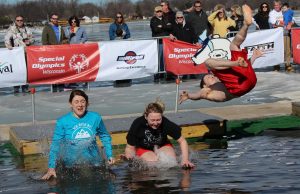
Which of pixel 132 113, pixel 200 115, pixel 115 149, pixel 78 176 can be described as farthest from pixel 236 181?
pixel 132 113

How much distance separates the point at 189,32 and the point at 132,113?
17.3 feet

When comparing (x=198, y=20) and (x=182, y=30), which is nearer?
(x=182, y=30)

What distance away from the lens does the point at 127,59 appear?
54.3ft

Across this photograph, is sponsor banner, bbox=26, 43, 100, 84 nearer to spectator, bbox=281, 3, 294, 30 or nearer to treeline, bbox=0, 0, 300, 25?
spectator, bbox=281, 3, 294, 30

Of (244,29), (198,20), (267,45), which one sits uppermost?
(198,20)

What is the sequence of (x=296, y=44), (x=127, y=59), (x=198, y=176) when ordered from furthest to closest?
(x=296, y=44), (x=127, y=59), (x=198, y=176)

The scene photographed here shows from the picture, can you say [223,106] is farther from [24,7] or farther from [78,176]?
[24,7]

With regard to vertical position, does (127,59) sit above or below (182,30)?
below

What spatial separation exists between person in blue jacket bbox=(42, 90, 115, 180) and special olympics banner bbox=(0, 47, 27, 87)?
7861 mm

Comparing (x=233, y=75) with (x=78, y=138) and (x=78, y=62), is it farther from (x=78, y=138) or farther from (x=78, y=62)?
(x=78, y=62)

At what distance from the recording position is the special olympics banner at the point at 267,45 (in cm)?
1750

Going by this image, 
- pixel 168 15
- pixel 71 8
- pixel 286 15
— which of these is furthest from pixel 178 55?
pixel 71 8

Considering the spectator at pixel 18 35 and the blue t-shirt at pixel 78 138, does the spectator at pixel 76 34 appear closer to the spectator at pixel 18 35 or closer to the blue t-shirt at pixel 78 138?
the spectator at pixel 18 35

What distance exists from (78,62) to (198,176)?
8826 millimetres
